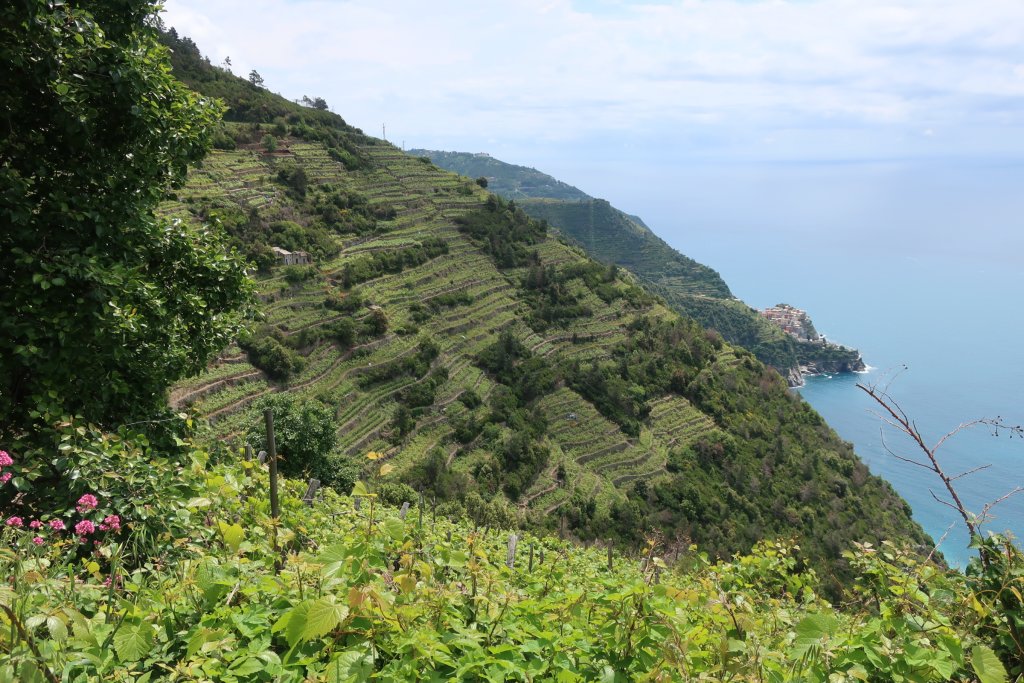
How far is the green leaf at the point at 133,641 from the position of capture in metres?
1.75

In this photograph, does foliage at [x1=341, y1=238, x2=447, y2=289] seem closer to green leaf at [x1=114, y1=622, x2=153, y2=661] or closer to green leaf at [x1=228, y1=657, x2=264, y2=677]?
green leaf at [x1=114, y1=622, x2=153, y2=661]

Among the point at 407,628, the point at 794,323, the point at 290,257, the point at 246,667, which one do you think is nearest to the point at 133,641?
the point at 246,667

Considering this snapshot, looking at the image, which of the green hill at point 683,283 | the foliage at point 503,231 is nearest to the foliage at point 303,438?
the foliage at point 503,231

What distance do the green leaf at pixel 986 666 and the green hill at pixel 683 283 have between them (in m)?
82.9

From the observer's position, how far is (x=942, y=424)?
69.3 m

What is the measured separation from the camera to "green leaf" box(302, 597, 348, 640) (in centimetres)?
167

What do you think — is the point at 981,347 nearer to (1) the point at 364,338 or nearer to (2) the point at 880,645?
(1) the point at 364,338

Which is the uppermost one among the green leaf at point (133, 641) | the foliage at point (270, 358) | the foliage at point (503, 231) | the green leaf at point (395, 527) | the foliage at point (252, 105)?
the foliage at point (252, 105)

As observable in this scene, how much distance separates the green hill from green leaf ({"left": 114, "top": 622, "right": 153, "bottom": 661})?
83915mm

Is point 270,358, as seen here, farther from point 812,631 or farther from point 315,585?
point 812,631

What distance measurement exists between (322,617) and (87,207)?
4.65m

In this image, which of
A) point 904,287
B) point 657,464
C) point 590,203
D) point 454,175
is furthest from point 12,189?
point 904,287

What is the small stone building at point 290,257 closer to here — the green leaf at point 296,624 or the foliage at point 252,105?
the foliage at point 252,105

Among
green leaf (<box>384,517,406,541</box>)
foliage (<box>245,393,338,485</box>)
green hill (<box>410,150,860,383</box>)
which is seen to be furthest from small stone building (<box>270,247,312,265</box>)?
green hill (<box>410,150,860,383</box>)
